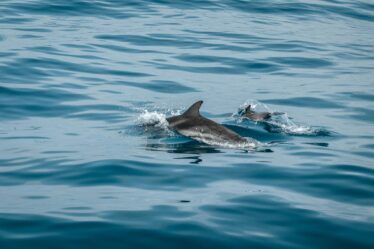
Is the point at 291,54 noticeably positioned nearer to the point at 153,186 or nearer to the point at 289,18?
the point at 289,18

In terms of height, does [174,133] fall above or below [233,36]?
below

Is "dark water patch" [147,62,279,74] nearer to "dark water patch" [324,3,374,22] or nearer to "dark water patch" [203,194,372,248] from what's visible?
"dark water patch" [203,194,372,248]

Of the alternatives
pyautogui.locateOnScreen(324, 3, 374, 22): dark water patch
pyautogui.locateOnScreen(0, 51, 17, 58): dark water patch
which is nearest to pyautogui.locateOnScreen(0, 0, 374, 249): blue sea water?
pyautogui.locateOnScreen(0, 51, 17, 58): dark water patch

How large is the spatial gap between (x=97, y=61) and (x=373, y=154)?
10.7 metres

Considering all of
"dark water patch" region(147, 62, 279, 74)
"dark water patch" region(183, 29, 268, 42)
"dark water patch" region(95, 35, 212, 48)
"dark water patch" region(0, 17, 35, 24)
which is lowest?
"dark water patch" region(147, 62, 279, 74)

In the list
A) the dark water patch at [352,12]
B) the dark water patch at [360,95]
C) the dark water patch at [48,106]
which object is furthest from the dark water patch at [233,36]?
the dark water patch at [48,106]

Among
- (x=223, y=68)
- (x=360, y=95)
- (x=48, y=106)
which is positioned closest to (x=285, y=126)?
(x=360, y=95)

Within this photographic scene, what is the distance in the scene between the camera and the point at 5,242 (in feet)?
24.5

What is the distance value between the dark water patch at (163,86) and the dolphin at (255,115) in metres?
3.06

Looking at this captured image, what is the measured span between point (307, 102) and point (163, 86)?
3691mm

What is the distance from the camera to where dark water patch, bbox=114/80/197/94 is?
60.8 feet

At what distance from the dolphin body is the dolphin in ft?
6.02

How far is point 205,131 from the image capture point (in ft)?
44.3

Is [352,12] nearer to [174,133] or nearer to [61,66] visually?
[61,66]
